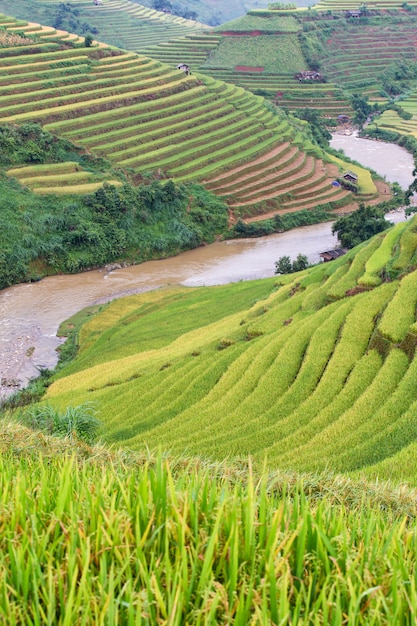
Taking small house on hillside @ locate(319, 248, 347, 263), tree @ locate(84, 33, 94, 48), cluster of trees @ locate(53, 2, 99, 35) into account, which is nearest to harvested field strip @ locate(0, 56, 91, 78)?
tree @ locate(84, 33, 94, 48)

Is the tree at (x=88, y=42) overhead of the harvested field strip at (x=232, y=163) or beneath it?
overhead

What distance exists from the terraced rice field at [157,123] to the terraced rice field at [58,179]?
202 cm

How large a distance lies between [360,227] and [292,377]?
51.6 ft

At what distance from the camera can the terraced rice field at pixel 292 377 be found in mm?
8195

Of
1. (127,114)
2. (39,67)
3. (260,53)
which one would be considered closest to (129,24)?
(260,53)

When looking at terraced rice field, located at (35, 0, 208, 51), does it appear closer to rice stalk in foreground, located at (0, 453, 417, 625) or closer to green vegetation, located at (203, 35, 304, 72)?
green vegetation, located at (203, 35, 304, 72)

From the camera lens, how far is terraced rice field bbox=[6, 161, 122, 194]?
2731cm

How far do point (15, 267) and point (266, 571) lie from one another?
2272cm

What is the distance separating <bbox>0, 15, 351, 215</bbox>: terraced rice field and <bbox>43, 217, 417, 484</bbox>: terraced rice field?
1562cm

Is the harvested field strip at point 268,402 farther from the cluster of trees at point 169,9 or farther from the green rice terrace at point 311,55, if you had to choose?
the cluster of trees at point 169,9

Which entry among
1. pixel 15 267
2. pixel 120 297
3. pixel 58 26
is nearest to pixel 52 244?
pixel 15 267

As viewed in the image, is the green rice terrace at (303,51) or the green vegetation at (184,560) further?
the green rice terrace at (303,51)

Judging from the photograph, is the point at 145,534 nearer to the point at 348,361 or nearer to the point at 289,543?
the point at 289,543

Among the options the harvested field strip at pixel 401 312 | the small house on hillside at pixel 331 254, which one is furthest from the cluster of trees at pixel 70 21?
the harvested field strip at pixel 401 312
